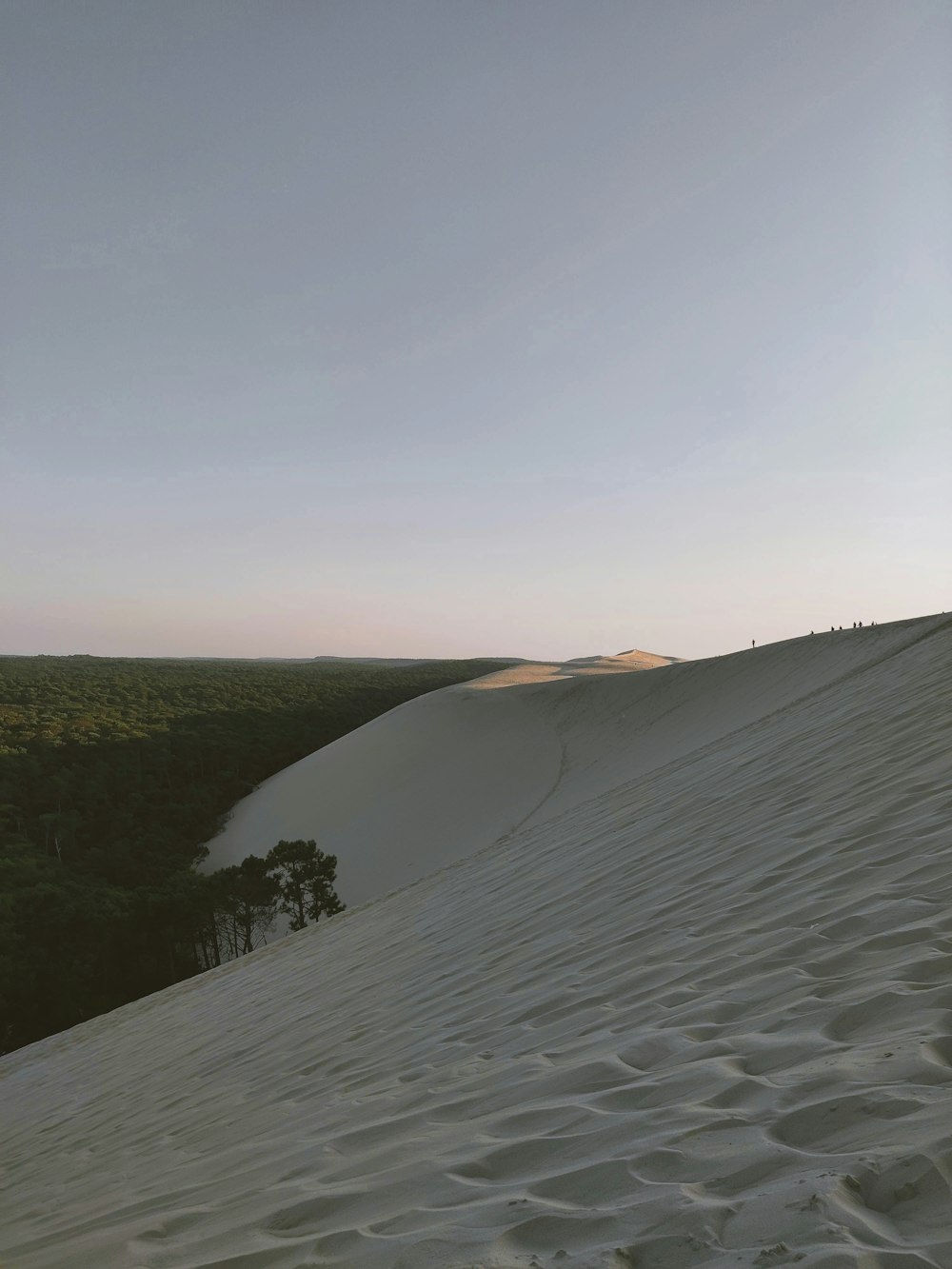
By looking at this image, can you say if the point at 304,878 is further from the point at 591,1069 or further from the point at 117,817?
the point at 591,1069

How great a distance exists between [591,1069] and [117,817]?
91.2 feet

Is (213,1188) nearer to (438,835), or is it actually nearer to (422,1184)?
(422,1184)

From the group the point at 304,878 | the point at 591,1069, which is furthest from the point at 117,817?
the point at 591,1069

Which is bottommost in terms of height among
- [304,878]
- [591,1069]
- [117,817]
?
[304,878]

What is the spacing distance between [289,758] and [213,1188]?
3630cm

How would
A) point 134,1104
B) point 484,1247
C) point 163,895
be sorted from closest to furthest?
point 484,1247, point 134,1104, point 163,895

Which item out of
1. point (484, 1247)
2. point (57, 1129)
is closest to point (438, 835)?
point (57, 1129)

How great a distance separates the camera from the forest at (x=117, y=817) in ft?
56.2

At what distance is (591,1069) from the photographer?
282 centimetres

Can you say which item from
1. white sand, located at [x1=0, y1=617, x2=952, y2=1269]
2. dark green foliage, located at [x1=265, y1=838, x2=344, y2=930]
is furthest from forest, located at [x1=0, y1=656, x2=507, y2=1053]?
white sand, located at [x1=0, y1=617, x2=952, y2=1269]

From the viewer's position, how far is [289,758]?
126ft

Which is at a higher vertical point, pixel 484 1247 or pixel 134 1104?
pixel 484 1247

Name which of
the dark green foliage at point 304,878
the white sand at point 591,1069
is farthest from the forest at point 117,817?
the white sand at point 591,1069

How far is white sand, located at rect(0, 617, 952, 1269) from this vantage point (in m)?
1.89
